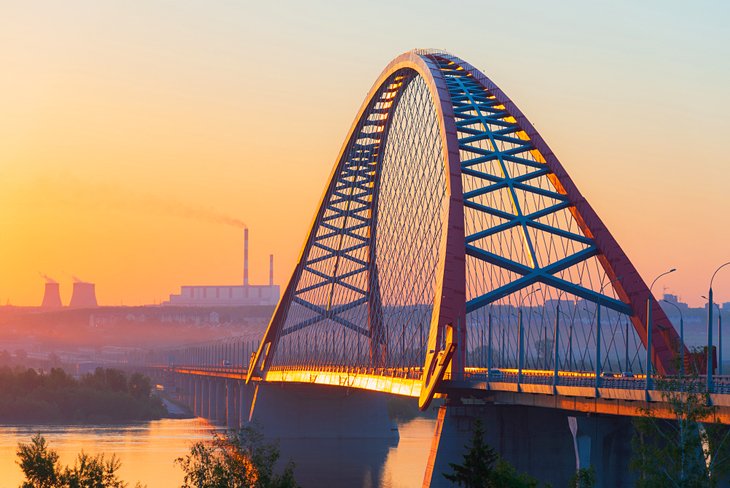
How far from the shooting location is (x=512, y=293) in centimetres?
7175

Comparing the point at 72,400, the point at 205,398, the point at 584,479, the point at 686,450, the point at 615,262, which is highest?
the point at 615,262

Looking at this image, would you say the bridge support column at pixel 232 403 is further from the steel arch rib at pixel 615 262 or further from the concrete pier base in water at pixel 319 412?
the steel arch rib at pixel 615 262

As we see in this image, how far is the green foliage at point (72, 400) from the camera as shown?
160m

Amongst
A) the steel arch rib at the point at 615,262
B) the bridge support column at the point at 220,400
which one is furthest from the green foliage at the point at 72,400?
the steel arch rib at the point at 615,262

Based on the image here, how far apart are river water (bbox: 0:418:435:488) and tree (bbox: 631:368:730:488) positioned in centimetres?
3935

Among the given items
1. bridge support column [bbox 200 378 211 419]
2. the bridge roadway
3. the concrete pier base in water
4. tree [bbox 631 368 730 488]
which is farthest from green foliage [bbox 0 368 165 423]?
tree [bbox 631 368 730 488]

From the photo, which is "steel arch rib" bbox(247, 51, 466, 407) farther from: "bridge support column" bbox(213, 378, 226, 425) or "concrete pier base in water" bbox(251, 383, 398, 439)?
"bridge support column" bbox(213, 378, 226, 425)

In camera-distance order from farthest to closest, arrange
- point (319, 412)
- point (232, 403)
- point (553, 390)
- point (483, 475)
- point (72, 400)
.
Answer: point (72, 400) < point (232, 403) < point (319, 412) < point (553, 390) < point (483, 475)

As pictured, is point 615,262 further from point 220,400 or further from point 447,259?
point 220,400

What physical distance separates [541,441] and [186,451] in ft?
167

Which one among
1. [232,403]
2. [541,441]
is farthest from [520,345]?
[232,403]

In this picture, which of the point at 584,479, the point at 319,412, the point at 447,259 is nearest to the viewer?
the point at 584,479

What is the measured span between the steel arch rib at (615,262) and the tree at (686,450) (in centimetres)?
1938

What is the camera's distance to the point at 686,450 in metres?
39.8
